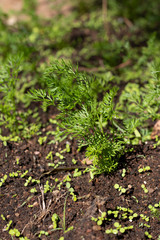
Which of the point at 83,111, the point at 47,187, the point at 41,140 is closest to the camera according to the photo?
the point at 83,111

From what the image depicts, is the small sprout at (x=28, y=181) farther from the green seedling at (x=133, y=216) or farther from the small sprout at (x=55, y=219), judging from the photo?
the green seedling at (x=133, y=216)

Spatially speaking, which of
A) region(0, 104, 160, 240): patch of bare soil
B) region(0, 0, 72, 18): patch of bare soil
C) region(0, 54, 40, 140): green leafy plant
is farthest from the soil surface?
region(0, 0, 72, 18): patch of bare soil

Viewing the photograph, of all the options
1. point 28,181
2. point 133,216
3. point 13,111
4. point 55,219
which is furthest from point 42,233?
point 13,111

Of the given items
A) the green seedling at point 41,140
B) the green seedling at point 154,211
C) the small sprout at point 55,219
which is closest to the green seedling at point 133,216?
the green seedling at point 154,211

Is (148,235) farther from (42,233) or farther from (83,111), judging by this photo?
(83,111)

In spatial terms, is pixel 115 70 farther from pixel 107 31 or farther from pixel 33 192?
pixel 33 192

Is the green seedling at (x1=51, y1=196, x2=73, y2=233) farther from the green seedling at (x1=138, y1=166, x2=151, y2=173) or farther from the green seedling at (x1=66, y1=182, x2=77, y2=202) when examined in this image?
the green seedling at (x1=138, y1=166, x2=151, y2=173)

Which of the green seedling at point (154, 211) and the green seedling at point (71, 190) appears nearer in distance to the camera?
the green seedling at point (154, 211)

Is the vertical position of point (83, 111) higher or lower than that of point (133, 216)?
higher
